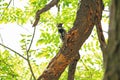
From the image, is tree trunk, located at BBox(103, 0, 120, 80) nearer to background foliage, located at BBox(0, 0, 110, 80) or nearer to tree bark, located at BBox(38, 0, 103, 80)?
tree bark, located at BBox(38, 0, 103, 80)

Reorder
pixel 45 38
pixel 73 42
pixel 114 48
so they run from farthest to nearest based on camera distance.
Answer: pixel 45 38, pixel 73 42, pixel 114 48

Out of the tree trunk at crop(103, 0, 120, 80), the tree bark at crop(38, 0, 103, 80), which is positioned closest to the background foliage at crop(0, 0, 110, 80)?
the tree bark at crop(38, 0, 103, 80)

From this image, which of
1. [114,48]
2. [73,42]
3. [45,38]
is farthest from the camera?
[45,38]

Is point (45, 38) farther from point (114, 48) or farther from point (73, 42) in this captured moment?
point (114, 48)

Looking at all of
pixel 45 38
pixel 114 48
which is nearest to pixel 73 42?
pixel 114 48

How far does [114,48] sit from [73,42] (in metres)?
2.83

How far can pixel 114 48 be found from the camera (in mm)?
810

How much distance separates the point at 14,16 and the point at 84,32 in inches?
257

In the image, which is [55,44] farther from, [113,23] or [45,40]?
[113,23]

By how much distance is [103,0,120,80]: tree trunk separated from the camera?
0.80m

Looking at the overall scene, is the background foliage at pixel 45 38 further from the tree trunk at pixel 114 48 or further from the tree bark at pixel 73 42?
the tree trunk at pixel 114 48

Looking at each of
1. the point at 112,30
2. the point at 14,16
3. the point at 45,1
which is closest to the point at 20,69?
the point at 14,16

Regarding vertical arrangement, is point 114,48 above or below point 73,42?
above

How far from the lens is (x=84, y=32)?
370 centimetres
